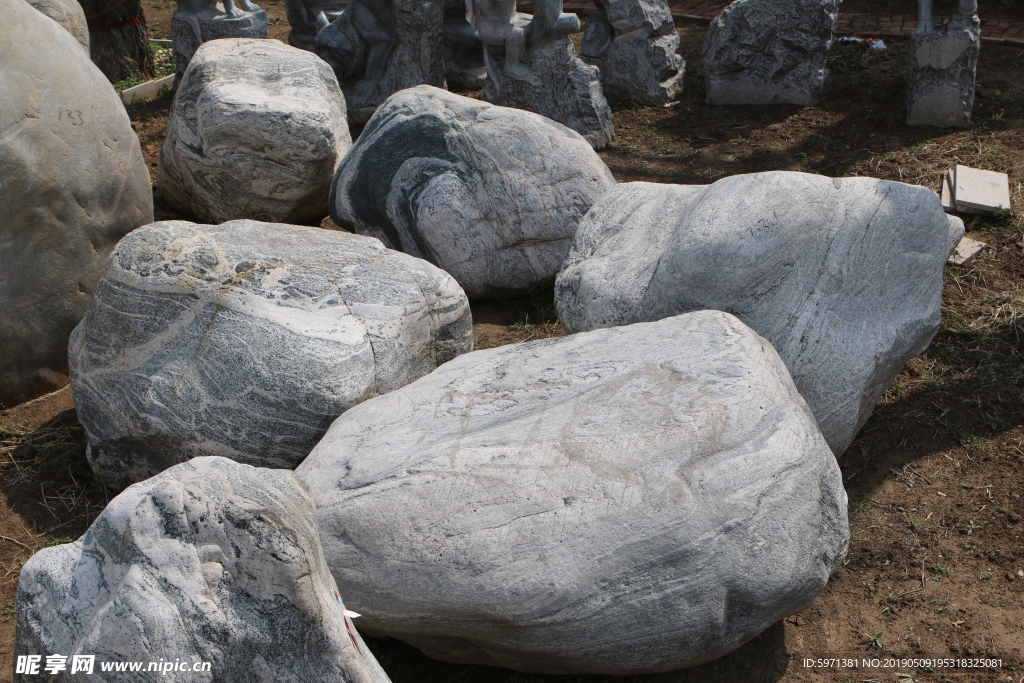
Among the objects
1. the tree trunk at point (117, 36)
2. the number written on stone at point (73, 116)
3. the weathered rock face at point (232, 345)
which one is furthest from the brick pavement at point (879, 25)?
the number written on stone at point (73, 116)

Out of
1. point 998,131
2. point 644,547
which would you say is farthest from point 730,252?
point 998,131

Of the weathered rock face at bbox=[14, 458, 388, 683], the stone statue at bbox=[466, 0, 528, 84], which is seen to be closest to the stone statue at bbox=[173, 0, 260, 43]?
the stone statue at bbox=[466, 0, 528, 84]

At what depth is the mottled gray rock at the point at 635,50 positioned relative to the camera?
667cm

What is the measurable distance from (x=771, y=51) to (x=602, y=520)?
5.35 metres

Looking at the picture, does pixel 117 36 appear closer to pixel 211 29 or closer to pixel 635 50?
pixel 211 29

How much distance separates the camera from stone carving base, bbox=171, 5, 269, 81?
6723 mm

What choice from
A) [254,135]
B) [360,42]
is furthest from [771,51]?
[254,135]

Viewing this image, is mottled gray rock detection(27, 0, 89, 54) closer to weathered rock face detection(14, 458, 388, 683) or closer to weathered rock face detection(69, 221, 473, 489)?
weathered rock face detection(69, 221, 473, 489)

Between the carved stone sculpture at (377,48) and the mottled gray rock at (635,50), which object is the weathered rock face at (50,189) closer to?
the carved stone sculpture at (377,48)

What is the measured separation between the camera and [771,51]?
6379mm

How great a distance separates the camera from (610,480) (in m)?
2.04

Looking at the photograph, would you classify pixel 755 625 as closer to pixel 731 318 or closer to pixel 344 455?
pixel 731 318

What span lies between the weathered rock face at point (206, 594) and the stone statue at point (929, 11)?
229 inches

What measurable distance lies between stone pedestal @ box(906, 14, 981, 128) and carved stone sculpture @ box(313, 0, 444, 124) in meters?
3.43
